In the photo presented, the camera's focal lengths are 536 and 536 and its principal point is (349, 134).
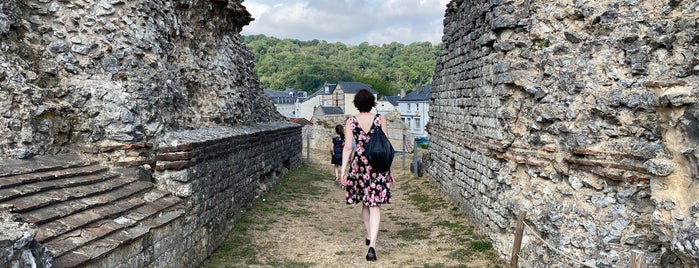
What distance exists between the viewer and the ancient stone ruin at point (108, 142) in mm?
4211

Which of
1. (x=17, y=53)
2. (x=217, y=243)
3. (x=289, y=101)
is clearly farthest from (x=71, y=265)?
(x=289, y=101)

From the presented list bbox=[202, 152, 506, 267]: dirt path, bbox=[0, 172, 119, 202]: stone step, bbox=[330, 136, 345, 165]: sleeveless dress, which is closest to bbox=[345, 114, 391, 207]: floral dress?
bbox=[202, 152, 506, 267]: dirt path

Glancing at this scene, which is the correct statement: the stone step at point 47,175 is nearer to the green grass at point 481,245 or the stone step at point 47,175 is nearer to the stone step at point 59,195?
the stone step at point 59,195

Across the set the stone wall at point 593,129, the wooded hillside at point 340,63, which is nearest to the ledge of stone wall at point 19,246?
the stone wall at point 593,129

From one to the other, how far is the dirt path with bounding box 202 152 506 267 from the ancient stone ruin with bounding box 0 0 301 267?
479mm

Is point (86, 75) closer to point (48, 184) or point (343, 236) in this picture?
point (48, 184)

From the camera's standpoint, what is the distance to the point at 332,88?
73.7m

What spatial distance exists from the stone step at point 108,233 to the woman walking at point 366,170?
7.00 feet

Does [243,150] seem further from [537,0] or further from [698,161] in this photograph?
[698,161]

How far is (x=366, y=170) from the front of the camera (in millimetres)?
6648

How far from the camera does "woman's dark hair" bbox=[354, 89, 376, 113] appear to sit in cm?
669

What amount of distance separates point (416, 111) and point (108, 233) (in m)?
54.1

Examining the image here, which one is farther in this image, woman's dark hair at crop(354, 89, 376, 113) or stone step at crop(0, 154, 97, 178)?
woman's dark hair at crop(354, 89, 376, 113)

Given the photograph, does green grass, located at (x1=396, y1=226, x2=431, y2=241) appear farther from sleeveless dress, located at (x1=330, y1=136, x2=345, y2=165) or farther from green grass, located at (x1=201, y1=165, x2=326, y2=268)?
sleeveless dress, located at (x1=330, y1=136, x2=345, y2=165)
